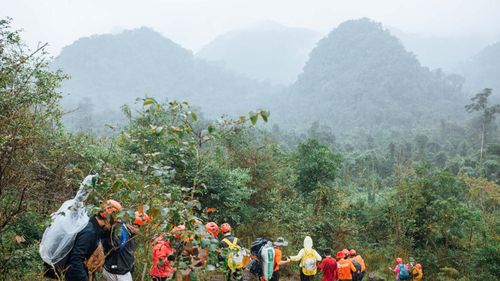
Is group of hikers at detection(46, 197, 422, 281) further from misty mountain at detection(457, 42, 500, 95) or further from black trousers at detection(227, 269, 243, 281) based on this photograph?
misty mountain at detection(457, 42, 500, 95)

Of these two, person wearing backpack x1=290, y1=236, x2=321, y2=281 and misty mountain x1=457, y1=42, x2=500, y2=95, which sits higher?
misty mountain x1=457, y1=42, x2=500, y2=95

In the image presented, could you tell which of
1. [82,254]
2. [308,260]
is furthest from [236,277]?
[82,254]

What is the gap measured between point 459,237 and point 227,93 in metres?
84.7

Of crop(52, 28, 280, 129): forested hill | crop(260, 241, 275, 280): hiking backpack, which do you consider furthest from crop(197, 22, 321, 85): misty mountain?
crop(260, 241, 275, 280): hiking backpack

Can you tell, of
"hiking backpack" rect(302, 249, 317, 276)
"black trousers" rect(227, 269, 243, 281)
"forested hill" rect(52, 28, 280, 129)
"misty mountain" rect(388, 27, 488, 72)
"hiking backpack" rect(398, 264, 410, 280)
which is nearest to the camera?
"black trousers" rect(227, 269, 243, 281)

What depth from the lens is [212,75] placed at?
317ft

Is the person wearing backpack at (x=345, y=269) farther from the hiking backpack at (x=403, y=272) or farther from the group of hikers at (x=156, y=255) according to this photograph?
the hiking backpack at (x=403, y=272)

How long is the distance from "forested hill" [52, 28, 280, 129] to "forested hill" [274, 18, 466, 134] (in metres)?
16.5

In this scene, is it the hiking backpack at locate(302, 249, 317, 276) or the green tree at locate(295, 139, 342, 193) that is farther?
the green tree at locate(295, 139, 342, 193)

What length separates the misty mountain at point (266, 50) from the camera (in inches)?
5133

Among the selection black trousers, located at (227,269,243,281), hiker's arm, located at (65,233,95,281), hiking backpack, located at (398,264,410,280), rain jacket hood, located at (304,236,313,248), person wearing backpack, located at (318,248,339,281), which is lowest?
hiking backpack, located at (398,264,410,280)

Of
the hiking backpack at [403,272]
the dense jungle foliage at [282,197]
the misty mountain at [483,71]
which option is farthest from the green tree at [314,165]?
the misty mountain at [483,71]

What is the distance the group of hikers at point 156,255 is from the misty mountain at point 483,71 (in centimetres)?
8159

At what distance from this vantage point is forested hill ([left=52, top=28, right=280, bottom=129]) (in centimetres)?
8494
